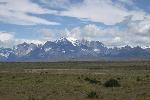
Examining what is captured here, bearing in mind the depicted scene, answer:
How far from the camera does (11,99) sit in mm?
28359

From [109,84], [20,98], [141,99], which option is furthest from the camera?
[109,84]

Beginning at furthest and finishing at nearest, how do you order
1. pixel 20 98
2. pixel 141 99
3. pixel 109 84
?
pixel 109 84, pixel 20 98, pixel 141 99

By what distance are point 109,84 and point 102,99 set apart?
55.6ft

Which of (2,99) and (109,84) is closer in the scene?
(2,99)

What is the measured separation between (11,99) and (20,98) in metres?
1.15

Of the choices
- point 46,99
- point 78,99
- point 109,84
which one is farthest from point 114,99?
point 109,84

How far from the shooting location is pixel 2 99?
1100 inches

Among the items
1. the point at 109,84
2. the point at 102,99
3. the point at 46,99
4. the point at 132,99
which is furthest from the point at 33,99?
the point at 109,84

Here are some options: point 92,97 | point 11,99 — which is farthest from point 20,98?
point 92,97

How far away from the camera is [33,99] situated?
93.5 ft

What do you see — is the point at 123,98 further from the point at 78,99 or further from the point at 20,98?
the point at 20,98

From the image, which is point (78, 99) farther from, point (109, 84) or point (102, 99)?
point (109, 84)

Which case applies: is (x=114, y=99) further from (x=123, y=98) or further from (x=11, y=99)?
(x=11, y=99)

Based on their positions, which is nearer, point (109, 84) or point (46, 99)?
point (46, 99)
